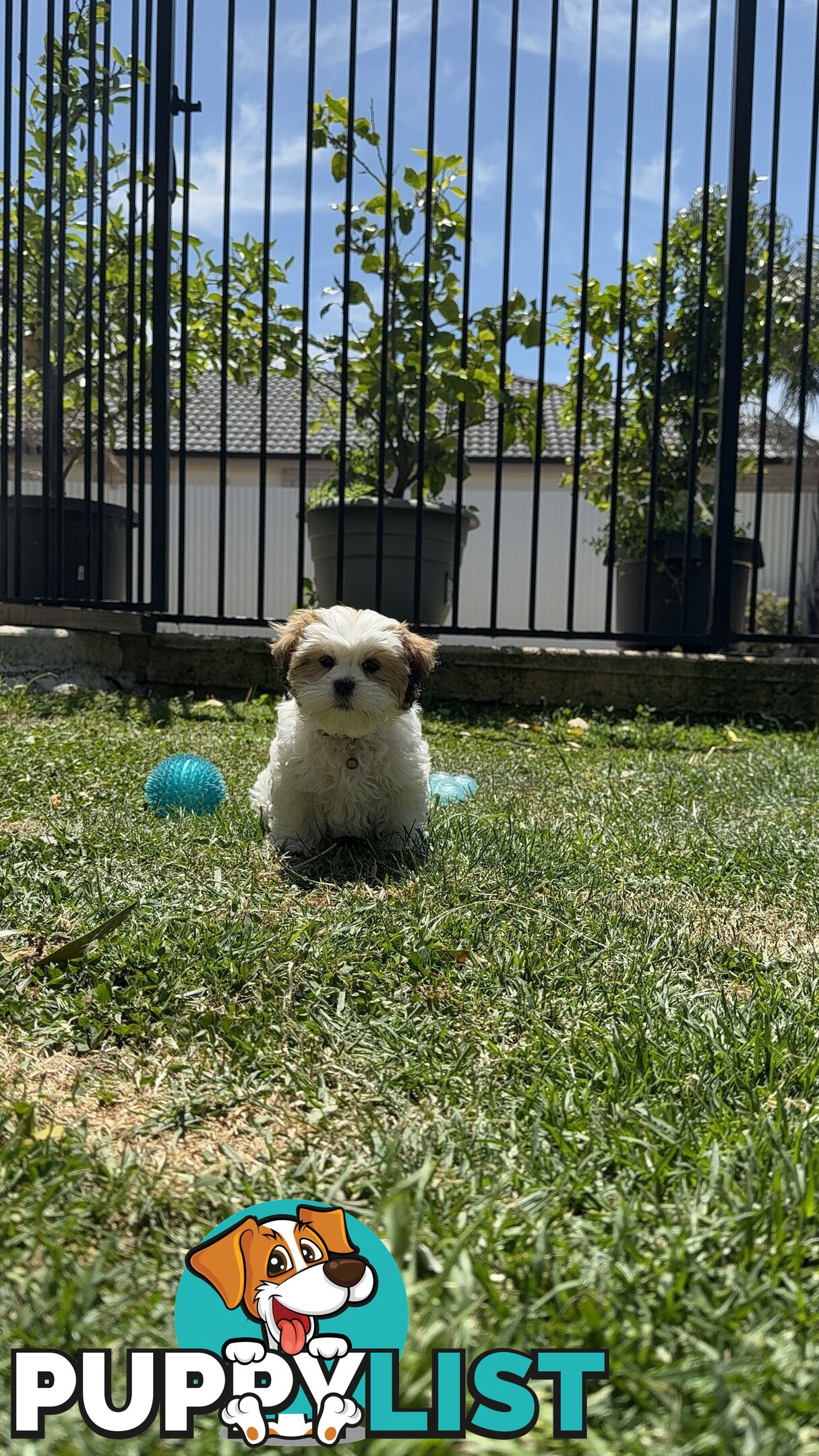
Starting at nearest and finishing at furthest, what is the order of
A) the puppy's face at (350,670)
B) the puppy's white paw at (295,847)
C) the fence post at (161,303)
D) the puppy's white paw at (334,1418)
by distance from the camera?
1. the puppy's white paw at (334,1418)
2. the puppy's face at (350,670)
3. the puppy's white paw at (295,847)
4. the fence post at (161,303)

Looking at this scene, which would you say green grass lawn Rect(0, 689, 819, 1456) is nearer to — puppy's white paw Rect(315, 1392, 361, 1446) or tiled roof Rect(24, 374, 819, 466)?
puppy's white paw Rect(315, 1392, 361, 1446)

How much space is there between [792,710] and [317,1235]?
5216 mm

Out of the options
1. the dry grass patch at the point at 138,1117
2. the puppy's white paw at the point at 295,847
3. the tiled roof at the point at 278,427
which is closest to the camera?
the dry grass patch at the point at 138,1117

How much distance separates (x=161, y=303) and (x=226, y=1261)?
5.70m

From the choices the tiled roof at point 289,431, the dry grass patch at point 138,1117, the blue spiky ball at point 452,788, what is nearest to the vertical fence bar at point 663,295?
the blue spiky ball at point 452,788

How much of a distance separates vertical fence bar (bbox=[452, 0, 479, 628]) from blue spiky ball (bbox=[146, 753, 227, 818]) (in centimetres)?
258

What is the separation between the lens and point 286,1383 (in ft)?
3.19

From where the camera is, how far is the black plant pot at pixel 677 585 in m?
6.51

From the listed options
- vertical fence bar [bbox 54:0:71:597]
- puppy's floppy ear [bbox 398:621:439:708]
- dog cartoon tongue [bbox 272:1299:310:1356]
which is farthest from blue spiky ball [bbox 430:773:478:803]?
vertical fence bar [bbox 54:0:71:597]

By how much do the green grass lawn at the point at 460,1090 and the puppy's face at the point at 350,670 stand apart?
0.40 metres

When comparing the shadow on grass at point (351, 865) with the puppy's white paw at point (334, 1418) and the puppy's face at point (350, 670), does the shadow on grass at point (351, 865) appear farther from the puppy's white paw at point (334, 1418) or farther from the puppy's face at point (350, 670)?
the puppy's white paw at point (334, 1418)

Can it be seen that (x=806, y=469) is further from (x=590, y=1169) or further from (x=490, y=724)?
(x=590, y=1169)

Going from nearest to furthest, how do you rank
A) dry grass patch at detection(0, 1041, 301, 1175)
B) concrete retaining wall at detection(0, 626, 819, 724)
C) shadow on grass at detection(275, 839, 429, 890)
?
dry grass patch at detection(0, 1041, 301, 1175) → shadow on grass at detection(275, 839, 429, 890) → concrete retaining wall at detection(0, 626, 819, 724)

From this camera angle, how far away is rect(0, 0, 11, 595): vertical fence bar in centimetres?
546
